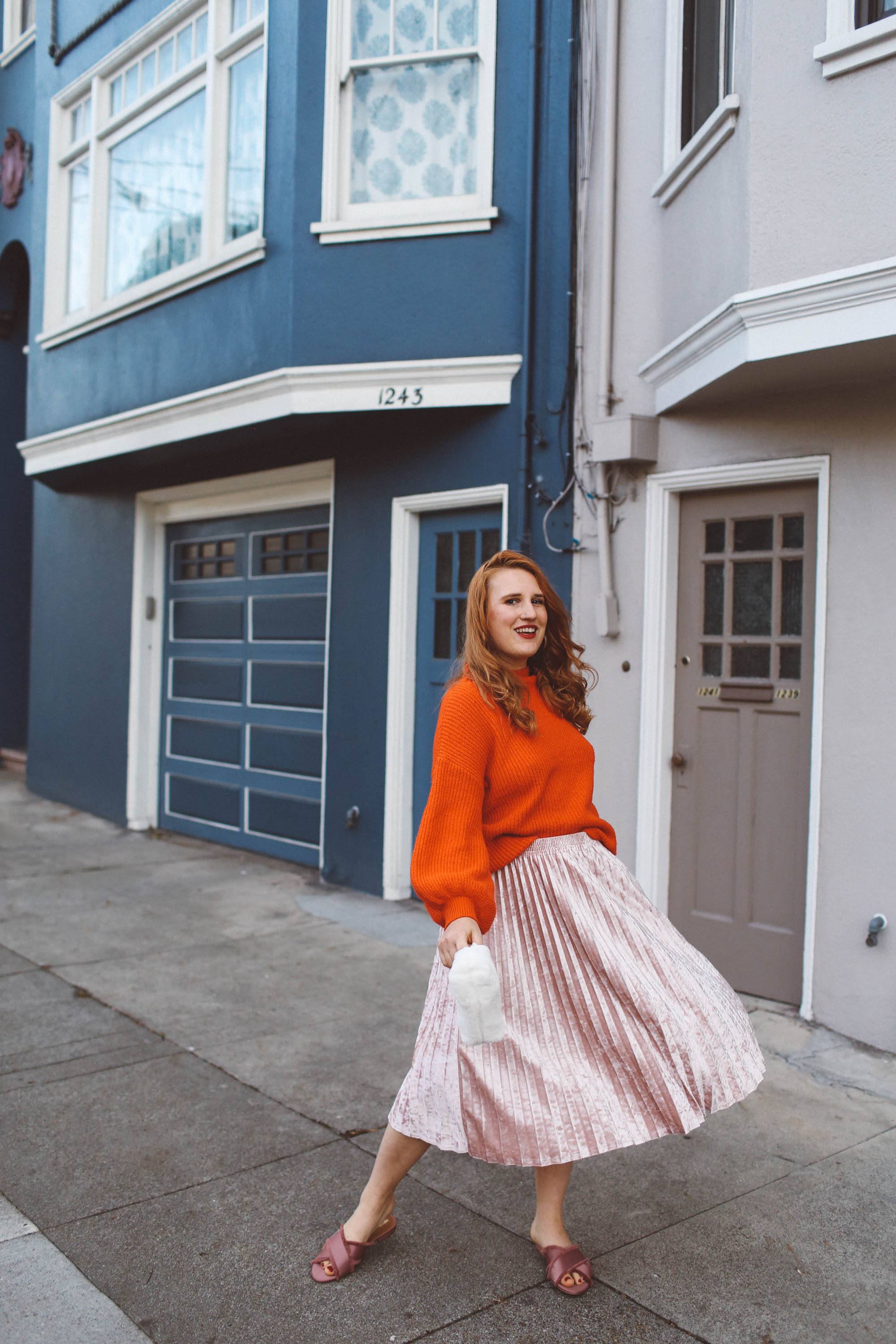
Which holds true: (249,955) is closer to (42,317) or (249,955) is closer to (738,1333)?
(738,1333)

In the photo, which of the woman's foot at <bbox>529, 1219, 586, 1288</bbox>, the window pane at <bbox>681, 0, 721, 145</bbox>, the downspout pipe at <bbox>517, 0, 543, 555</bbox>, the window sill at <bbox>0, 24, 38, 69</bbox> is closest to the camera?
the woman's foot at <bbox>529, 1219, 586, 1288</bbox>

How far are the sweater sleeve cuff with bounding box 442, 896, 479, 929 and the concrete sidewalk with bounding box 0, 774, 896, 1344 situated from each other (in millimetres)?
1012

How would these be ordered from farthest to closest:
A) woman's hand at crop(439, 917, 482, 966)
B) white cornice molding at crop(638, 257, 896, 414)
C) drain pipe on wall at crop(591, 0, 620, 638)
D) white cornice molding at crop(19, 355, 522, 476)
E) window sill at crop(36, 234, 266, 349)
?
window sill at crop(36, 234, 266, 349), white cornice molding at crop(19, 355, 522, 476), drain pipe on wall at crop(591, 0, 620, 638), white cornice molding at crop(638, 257, 896, 414), woman's hand at crop(439, 917, 482, 966)

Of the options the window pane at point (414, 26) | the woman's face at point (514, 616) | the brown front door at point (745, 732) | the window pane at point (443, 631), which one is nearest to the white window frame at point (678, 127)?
the brown front door at point (745, 732)

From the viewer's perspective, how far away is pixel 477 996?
2.51m

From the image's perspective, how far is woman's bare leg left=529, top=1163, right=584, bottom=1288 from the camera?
3004mm

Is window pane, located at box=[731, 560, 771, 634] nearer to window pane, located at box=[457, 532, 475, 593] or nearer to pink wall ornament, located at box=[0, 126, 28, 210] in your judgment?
window pane, located at box=[457, 532, 475, 593]

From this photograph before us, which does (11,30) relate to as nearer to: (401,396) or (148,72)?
(148,72)

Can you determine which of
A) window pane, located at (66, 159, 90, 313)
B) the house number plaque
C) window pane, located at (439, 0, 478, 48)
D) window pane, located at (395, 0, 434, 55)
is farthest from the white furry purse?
window pane, located at (66, 159, 90, 313)

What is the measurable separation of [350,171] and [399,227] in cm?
63

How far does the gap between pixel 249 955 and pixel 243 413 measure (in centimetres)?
337

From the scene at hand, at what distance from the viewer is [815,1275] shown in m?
3.06

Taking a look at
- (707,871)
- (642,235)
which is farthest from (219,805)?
(642,235)

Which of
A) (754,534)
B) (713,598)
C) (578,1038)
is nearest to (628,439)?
(754,534)
